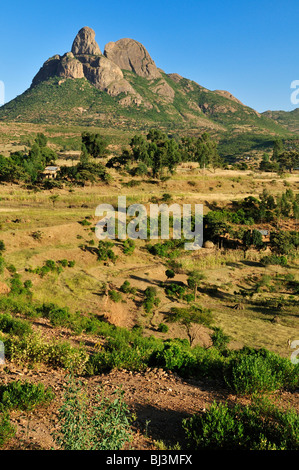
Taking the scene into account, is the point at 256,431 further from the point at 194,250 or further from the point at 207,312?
the point at 194,250

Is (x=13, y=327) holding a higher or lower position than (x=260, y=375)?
lower

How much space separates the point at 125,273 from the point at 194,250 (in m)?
12.8

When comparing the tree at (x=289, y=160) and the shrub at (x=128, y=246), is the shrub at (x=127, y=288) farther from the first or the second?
the tree at (x=289, y=160)

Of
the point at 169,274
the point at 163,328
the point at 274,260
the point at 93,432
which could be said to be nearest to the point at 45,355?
the point at 93,432

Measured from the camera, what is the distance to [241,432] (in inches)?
273

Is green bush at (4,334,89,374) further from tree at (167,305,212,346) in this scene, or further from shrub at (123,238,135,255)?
shrub at (123,238,135,255)

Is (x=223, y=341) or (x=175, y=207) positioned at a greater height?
(x=175, y=207)

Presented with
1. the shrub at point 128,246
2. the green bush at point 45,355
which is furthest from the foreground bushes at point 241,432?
the shrub at point 128,246

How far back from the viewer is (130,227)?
43938 mm

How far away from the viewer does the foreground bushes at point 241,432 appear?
265 inches

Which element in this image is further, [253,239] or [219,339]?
[253,239]

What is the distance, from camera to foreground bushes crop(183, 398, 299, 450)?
6730 millimetres

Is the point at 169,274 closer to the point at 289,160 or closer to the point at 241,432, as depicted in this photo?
the point at 241,432

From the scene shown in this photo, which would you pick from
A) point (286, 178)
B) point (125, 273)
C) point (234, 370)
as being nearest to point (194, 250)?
point (125, 273)
